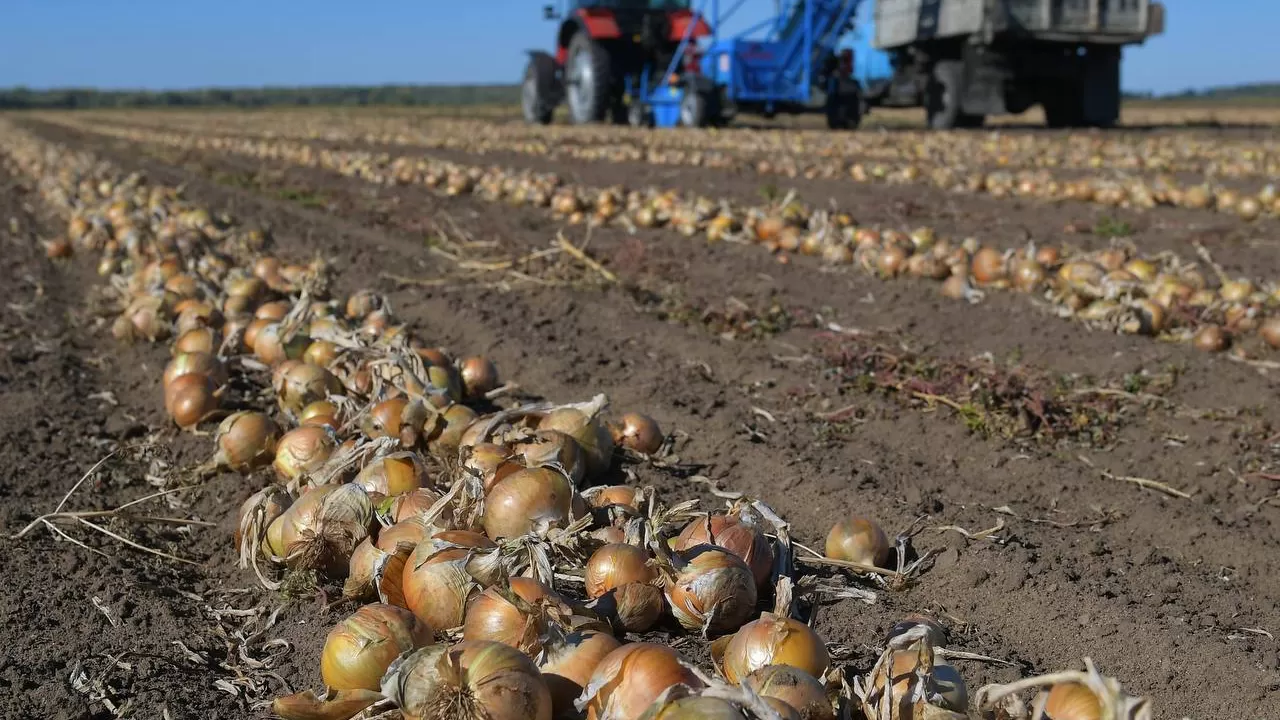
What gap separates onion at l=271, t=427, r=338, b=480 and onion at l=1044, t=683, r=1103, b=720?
1762 mm

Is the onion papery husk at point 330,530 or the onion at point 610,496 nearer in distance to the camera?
the onion papery husk at point 330,530

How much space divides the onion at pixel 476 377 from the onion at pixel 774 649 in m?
1.89

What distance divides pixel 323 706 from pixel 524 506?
1.91ft

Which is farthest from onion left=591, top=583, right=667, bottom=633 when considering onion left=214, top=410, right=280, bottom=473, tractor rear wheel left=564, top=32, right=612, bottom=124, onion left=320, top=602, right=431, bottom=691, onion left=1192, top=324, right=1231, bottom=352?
tractor rear wheel left=564, top=32, right=612, bottom=124

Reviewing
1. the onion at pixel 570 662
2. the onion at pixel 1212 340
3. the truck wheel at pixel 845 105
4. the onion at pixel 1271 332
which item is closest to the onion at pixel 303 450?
the onion at pixel 570 662

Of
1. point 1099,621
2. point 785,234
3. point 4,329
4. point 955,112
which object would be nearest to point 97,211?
point 4,329

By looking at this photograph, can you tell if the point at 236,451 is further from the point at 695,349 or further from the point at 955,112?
the point at 955,112

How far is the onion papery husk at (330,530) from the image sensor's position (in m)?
2.13

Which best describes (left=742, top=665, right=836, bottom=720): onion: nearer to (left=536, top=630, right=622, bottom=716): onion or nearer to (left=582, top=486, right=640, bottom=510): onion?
(left=536, top=630, right=622, bottom=716): onion

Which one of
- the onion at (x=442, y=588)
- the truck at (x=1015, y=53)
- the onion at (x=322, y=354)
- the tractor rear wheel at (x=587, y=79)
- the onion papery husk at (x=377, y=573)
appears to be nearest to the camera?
the onion at (x=442, y=588)

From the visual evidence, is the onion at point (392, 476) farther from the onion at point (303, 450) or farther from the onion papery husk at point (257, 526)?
the onion at point (303, 450)

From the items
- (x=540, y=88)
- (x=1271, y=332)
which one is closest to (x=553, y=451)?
(x=1271, y=332)

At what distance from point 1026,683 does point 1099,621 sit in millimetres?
952

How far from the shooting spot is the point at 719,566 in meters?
1.89
